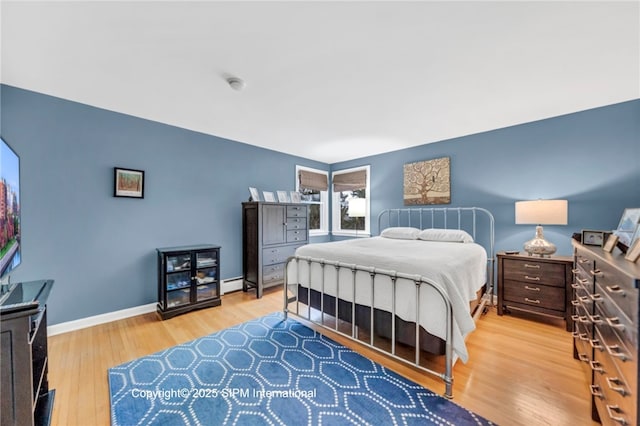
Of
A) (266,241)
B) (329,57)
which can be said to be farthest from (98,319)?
(329,57)

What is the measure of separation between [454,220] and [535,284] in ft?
4.25

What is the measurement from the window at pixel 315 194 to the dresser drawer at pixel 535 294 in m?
3.38

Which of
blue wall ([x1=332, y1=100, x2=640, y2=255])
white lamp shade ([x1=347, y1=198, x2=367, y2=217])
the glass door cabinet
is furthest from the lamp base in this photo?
the glass door cabinet

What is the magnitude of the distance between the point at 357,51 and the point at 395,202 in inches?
122

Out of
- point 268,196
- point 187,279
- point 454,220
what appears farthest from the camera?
point 268,196

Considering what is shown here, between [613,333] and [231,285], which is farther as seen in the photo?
[231,285]

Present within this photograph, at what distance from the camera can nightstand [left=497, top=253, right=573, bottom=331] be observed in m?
2.66

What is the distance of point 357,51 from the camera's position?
184cm

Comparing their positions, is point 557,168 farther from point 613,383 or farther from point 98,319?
point 98,319

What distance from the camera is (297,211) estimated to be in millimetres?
4355

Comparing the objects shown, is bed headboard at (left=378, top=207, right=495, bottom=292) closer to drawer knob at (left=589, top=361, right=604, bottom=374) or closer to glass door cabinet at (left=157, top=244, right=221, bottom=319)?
drawer knob at (left=589, top=361, right=604, bottom=374)

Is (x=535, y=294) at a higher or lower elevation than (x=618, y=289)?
lower

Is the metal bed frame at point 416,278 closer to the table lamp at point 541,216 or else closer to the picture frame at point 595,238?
the table lamp at point 541,216

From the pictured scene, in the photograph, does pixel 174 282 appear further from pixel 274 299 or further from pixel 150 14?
pixel 150 14
